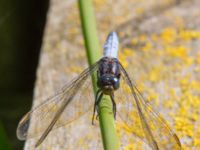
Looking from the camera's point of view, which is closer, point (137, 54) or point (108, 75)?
point (108, 75)

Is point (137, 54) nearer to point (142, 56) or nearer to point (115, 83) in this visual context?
point (142, 56)

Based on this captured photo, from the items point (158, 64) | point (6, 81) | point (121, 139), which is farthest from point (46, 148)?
point (6, 81)

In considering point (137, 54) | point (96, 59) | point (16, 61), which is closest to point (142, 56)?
point (137, 54)

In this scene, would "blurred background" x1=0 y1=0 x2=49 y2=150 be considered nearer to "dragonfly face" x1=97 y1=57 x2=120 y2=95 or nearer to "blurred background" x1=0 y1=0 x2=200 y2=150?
"blurred background" x1=0 y1=0 x2=200 y2=150

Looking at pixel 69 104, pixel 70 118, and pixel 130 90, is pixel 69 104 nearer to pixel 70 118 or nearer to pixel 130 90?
pixel 70 118

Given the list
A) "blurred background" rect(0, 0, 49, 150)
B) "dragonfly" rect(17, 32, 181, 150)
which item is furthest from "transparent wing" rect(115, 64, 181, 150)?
"blurred background" rect(0, 0, 49, 150)
